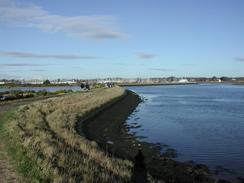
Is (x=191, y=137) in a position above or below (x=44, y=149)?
below

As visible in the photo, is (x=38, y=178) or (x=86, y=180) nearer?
(x=38, y=178)

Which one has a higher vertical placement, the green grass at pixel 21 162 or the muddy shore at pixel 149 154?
the green grass at pixel 21 162

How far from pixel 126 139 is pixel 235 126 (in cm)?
1168

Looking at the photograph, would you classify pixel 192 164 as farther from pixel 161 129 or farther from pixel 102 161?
pixel 161 129

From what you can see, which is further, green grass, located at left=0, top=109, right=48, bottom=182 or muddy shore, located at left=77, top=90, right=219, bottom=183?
muddy shore, located at left=77, top=90, right=219, bottom=183

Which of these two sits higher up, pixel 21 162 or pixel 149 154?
pixel 21 162

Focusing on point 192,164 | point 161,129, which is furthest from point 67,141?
point 161,129

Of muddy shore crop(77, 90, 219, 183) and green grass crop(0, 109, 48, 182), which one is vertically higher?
green grass crop(0, 109, 48, 182)

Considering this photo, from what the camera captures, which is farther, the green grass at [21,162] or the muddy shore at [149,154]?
the muddy shore at [149,154]

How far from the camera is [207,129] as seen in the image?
107 ft

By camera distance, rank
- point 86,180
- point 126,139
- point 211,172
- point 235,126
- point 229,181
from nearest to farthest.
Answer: point 86,180
point 229,181
point 211,172
point 126,139
point 235,126

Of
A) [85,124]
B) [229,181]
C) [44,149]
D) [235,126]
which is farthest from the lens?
[235,126]

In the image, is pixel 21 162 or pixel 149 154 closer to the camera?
pixel 21 162

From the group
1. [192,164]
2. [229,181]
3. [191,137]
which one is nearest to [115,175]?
[229,181]
